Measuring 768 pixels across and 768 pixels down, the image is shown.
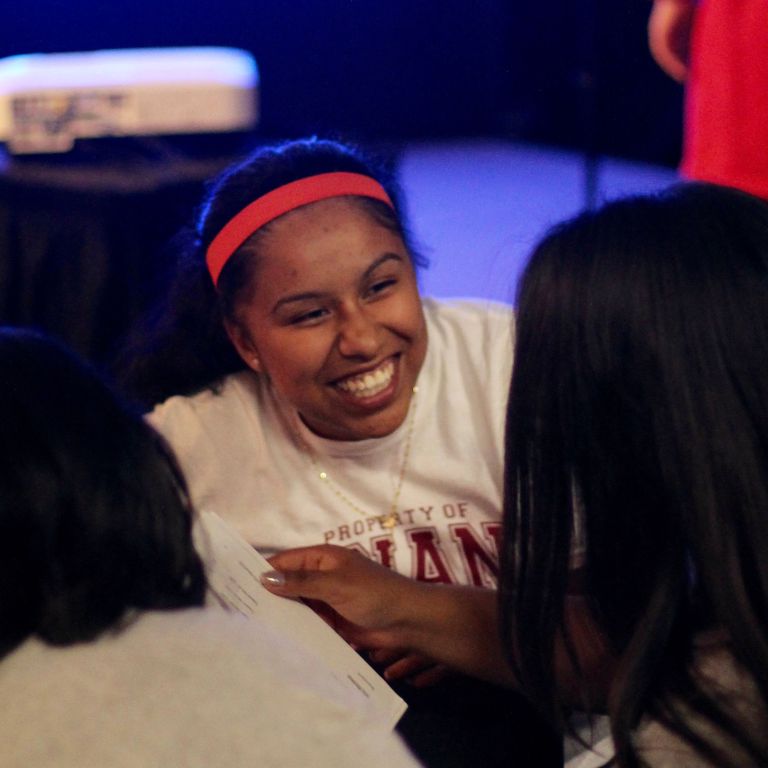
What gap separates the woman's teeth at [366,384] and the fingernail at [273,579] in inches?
13.4

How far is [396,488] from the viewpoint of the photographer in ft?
4.49

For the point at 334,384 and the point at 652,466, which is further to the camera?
the point at 334,384

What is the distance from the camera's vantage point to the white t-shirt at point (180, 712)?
24.8 inches

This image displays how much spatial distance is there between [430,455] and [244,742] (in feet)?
2.50

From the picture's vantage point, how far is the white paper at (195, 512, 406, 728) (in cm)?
96

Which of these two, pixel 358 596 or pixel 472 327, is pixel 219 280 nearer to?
pixel 472 327

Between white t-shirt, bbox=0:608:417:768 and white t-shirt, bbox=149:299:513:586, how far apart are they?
64 centimetres

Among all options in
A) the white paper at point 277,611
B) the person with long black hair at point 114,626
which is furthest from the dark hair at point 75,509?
the white paper at point 277,611

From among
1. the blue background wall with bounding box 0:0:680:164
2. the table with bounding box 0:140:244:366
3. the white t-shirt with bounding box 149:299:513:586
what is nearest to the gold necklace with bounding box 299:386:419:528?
the white t-shirt with bounding box 149:299:513:586

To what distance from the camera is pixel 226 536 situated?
104 cm

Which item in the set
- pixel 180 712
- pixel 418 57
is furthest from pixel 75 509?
pixel 418 57

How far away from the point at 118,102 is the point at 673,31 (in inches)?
42.9

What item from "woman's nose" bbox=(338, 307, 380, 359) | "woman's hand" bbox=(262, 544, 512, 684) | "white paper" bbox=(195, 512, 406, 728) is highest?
"woman's nose" bbox=(338, 307, 380, 359)

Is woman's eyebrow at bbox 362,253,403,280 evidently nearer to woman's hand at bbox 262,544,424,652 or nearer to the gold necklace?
the gold necklace
